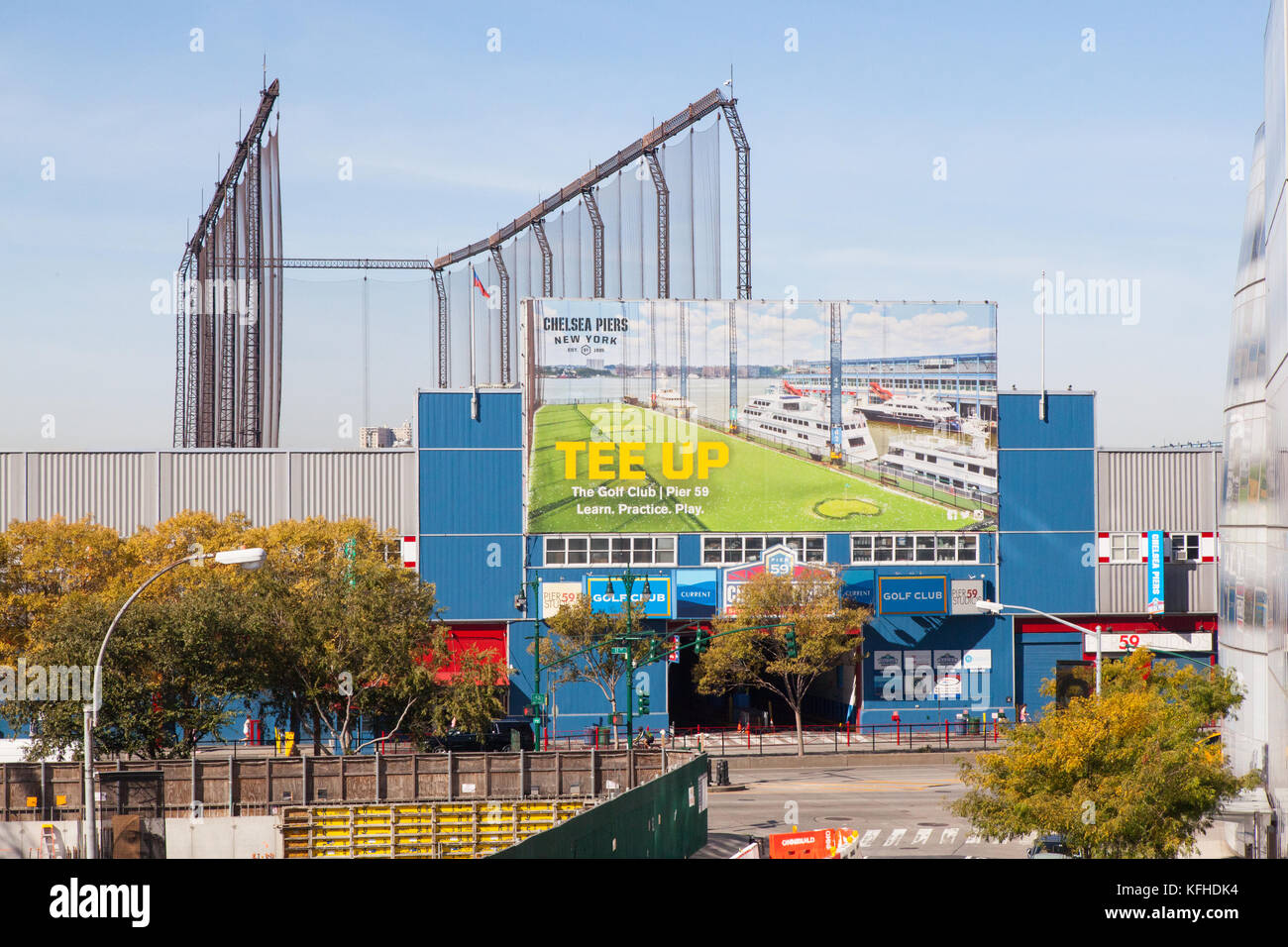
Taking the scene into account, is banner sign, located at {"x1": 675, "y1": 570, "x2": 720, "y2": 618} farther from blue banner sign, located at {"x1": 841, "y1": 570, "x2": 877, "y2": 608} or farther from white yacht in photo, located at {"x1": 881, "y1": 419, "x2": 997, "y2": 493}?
white yacht in photo, located at {"x1": 881, "y1": 419, "x2": 997, "y2": 493}

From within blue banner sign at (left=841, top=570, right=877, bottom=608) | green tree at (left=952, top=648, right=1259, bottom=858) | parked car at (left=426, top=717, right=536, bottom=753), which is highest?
blue banner sign at (left=841, top=570, right=877, bottom=608)

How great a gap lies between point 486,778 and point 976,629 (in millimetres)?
34722

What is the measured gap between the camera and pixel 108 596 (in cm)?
4291

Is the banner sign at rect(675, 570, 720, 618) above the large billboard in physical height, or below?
below

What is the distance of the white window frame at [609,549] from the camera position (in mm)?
61250

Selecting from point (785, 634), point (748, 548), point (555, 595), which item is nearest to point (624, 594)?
point (555, 595)

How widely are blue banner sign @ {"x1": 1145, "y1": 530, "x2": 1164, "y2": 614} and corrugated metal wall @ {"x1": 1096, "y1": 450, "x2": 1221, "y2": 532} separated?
Answer: 80.4 inches

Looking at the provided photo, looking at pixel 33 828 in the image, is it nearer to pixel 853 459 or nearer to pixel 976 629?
pixel 853 459

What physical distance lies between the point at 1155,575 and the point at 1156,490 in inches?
185

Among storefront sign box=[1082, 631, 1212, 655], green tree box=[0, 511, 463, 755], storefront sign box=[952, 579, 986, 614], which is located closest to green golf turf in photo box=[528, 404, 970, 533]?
storefront sign box=[952, 579, 986, 614]

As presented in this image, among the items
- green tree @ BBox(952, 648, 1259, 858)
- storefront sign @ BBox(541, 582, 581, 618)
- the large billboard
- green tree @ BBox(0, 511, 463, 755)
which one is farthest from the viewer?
the large billboard

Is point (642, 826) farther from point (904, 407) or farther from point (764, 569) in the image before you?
point (904, 407)

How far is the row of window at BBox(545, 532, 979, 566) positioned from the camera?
6128cm
